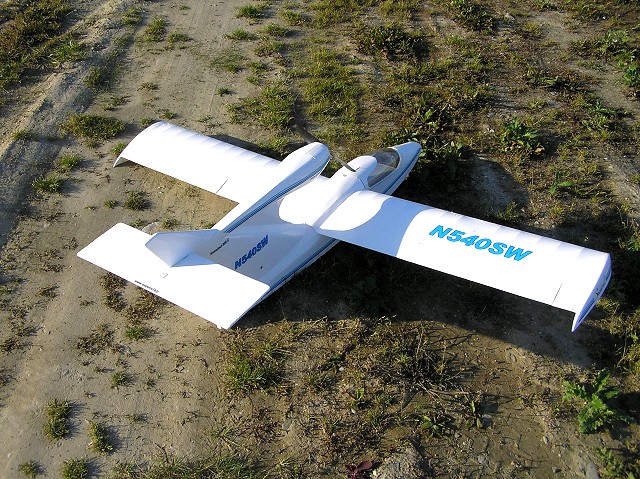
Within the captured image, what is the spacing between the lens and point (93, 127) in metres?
16.1

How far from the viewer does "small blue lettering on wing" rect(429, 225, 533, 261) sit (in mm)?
10406

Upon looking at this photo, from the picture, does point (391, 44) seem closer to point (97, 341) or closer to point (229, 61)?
point (229, 61)

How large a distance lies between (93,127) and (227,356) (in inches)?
354

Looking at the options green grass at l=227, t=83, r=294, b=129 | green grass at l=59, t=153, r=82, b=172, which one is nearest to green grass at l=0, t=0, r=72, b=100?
green grass at l=59, t=153, r=82, b=172

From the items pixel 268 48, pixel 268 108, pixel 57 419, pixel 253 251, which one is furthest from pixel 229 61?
pixel 57 419

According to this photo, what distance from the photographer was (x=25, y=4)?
2105 centimetres

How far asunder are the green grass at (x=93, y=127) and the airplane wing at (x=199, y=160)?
159 cm

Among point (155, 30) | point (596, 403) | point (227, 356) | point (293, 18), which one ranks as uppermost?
point (155, 30)

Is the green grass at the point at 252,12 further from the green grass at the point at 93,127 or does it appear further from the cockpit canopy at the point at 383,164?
the cockpit canopy at the point at 383,164

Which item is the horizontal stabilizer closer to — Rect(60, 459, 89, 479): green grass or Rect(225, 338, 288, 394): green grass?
Rect(225, 338, 288, 394): green grass

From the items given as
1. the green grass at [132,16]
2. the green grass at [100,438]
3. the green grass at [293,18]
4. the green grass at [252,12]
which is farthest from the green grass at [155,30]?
the green grass at [100,438]

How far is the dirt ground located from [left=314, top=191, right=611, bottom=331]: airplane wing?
1.06 metres

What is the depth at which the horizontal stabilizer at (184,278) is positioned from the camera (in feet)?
29.7

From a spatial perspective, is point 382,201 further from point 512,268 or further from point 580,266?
point 580,266
